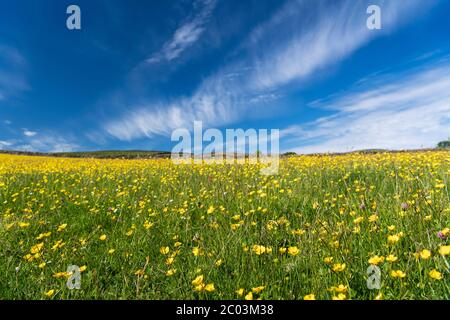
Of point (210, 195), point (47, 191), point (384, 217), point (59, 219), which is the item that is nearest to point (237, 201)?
point (210, 195)

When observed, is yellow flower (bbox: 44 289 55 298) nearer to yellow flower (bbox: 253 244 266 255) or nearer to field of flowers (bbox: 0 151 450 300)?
field of flowers (bbox: 0 151 450 300)

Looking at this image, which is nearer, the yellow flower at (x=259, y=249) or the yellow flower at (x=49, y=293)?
the yellow flower at (x=49, y=293)

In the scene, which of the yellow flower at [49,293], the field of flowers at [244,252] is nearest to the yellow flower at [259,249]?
the field of flowers at [244,252]

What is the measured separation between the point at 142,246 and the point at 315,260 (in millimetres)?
2061

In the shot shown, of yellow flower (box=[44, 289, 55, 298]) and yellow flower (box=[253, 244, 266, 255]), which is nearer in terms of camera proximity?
yellow flower (box=[44, 289, 55, 298])

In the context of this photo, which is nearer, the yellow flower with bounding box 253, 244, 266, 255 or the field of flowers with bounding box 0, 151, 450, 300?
the field of flowers with bounding box 0, 151, 450, 300

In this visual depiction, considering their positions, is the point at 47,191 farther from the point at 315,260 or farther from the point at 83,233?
the point at 315,260

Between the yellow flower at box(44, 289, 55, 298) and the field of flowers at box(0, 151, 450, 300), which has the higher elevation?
the field of flowers at box(0, 151, 450, 300)

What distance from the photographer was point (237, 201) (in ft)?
15.9

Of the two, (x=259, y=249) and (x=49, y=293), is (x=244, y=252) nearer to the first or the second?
(x=259, y=249)

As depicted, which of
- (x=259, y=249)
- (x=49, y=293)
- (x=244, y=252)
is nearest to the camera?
(x=49, y=293)

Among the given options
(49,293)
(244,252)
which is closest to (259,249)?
(244,252)

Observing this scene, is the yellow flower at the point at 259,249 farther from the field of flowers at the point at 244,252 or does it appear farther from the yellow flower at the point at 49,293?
the yellow flower at the point at 49,293

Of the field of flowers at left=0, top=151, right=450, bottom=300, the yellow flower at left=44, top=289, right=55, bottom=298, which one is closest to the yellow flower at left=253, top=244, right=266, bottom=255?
the field of flowers at left=0, top=151, right=450, bottom=300
